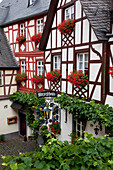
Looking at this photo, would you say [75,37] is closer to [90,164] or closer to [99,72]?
[99,72]

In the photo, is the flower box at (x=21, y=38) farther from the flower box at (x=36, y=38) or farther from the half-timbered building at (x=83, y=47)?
the half-timbered building at (x=83, y=47)

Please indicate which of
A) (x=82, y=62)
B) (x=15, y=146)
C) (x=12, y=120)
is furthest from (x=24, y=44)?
(x=15, y=146)

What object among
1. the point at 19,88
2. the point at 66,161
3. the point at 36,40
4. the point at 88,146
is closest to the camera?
the point at 66,161

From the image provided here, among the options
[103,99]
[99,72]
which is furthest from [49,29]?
[103,99]

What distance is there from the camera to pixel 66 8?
8.54m

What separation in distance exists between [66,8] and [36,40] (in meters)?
3.09

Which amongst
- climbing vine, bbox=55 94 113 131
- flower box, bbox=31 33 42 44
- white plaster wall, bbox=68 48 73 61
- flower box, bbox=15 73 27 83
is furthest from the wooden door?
white plaster wall, bbox=68 48 73 61

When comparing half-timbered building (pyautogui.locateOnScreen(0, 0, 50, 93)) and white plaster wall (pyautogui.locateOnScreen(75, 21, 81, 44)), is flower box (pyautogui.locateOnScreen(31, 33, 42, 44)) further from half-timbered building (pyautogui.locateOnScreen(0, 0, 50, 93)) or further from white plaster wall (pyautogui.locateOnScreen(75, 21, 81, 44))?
white plaster wall (pyautogui.locateOnScreen(75, 21, 81, 44))

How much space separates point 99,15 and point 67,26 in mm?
1470

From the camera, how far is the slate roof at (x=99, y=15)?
6.72 metres

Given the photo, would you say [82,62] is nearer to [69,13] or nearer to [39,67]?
[69,13]

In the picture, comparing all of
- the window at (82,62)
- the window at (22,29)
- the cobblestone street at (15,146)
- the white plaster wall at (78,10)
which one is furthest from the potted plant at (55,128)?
the window at (22,29)

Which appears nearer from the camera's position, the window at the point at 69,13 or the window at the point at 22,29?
the window at the point at 69,13

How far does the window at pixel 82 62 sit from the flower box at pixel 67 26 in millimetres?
1109
